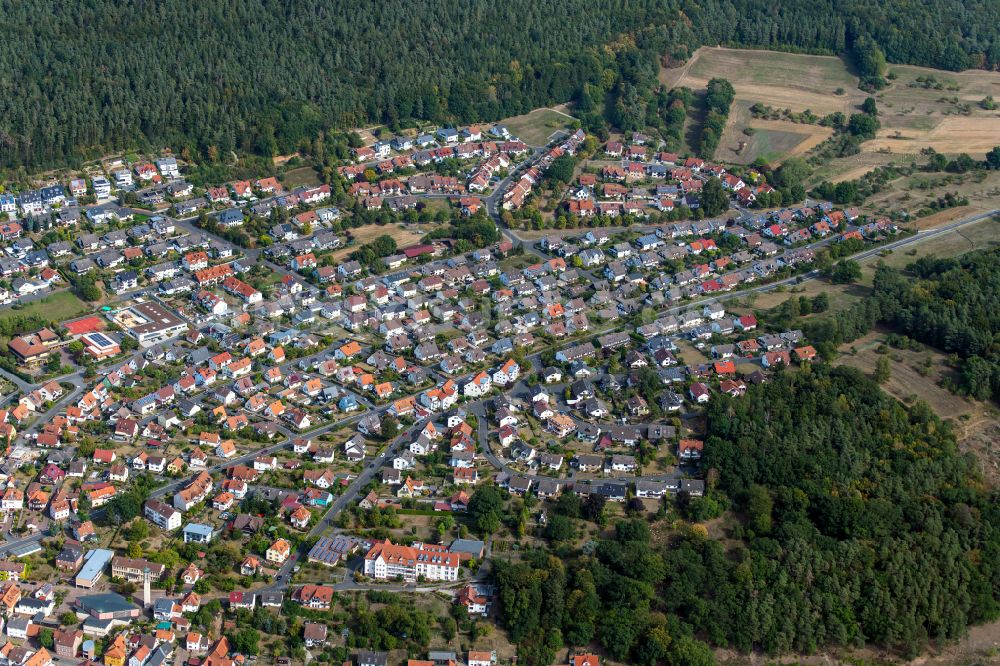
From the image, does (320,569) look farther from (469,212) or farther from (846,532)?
(469,212)

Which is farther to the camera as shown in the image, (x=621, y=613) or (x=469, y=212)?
(x=469, y=212)

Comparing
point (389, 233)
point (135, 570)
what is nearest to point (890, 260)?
point (389, 233)

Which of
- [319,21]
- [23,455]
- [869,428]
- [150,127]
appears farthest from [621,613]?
[319,21]

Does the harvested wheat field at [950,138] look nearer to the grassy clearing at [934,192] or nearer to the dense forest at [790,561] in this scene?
the grassy clearing at [934,192]

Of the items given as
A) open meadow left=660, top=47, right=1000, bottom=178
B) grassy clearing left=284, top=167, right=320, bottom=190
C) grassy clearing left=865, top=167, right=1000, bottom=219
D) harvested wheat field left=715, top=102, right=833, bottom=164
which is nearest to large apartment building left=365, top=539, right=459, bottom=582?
grassy clearing left=284, top=167, right=320, bottom=190

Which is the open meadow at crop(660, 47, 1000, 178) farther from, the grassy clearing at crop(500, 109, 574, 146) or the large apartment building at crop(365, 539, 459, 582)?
the large apartment building at crop(365, 539, 459, 582)
